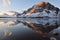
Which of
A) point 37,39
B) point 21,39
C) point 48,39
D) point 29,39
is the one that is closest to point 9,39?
point 21,39

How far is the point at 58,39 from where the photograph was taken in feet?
50.1

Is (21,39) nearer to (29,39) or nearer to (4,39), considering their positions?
(29,39)

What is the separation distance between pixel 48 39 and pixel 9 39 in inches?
209

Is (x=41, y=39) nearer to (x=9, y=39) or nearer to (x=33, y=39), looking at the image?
(x=33, y=39)

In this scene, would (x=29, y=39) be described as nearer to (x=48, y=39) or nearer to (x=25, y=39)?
(x=25, y=39)

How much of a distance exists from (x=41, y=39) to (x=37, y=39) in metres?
0.56

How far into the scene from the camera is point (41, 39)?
1580 cm

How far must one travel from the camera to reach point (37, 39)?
52.1ft

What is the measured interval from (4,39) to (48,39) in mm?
5991

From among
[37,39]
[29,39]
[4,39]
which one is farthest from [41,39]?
[4,39]

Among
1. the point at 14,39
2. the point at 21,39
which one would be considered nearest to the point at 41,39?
the point at 21,39

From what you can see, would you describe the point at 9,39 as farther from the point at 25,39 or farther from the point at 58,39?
the point at 58,39

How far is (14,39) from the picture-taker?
1559 cm

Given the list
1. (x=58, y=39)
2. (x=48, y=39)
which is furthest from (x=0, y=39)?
(x=58, y=39)
